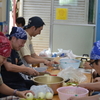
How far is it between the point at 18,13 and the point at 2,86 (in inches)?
220

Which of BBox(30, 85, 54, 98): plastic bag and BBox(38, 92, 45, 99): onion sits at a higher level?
BBox(30, 85, 54, 98): plastic bag

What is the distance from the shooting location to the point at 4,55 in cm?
182

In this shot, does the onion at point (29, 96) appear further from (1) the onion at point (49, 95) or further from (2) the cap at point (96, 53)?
(2) the cap at point (96, 53)

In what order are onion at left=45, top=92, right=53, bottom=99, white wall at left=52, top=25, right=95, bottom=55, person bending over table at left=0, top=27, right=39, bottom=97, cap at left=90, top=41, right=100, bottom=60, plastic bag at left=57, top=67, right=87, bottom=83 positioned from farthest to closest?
white wall at left=52, top=25, right=95, bottom=55
plastic bag at left=57, top=67, right=87, bottom=83
person bending over table at left=0, top=27, right=39, bottom=97
onion at left=45, top=92, right=53, bottom=99
cap at left=90, top=41, right=100, bottom=60

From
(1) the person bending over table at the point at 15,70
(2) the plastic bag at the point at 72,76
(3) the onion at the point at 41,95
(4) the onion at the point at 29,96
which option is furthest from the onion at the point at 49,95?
(2) the plastic bag at the point at 72,76

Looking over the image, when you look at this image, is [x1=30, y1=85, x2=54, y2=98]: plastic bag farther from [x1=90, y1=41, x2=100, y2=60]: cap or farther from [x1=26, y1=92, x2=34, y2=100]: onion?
[x1=90, y1=41, x2=100, y2=60]: cap

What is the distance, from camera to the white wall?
5582 mm

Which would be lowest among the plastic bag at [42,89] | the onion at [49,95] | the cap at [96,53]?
the onion at [49,95]

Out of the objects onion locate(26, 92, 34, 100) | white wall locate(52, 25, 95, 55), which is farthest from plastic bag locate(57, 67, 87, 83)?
white wall locate(52, 25, 95, 55)

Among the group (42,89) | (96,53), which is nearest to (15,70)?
(42,89)

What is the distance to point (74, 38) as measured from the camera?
5.64 m

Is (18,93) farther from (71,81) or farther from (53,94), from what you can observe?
(71,81)

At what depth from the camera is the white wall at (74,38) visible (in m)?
5.58

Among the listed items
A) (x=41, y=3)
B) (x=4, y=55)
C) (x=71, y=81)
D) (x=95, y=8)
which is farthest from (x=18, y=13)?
(x=4, y=55)
